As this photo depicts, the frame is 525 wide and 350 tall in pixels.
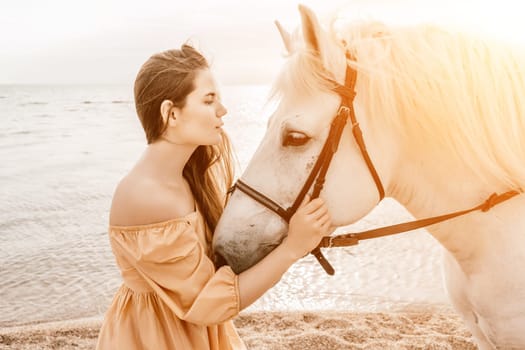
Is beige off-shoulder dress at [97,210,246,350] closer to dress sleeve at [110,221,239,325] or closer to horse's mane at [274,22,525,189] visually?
dress sleeve at [110,221,239,325]

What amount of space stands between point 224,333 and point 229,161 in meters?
0.80

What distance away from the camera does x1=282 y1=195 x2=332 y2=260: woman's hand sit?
165cm

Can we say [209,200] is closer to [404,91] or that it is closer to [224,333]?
[224,333]

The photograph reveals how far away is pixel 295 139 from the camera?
64.5 inches

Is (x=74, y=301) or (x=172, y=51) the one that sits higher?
(x=172, y=51)

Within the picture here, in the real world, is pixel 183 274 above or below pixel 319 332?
above

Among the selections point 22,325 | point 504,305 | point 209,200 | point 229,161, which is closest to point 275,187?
point 209,200

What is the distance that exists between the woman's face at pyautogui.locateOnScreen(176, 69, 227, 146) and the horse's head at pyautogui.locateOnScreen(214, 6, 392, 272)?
0.84 feet

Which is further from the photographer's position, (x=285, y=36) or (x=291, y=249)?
(x=285, y=36)

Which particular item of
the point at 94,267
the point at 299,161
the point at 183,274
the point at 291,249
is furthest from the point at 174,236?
the point at 94,267

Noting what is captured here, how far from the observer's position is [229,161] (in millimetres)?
2334

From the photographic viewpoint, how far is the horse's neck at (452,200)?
1671 mm

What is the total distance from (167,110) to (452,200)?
111 cm

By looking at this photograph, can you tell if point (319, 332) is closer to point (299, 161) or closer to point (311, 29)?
point (299, 161)
